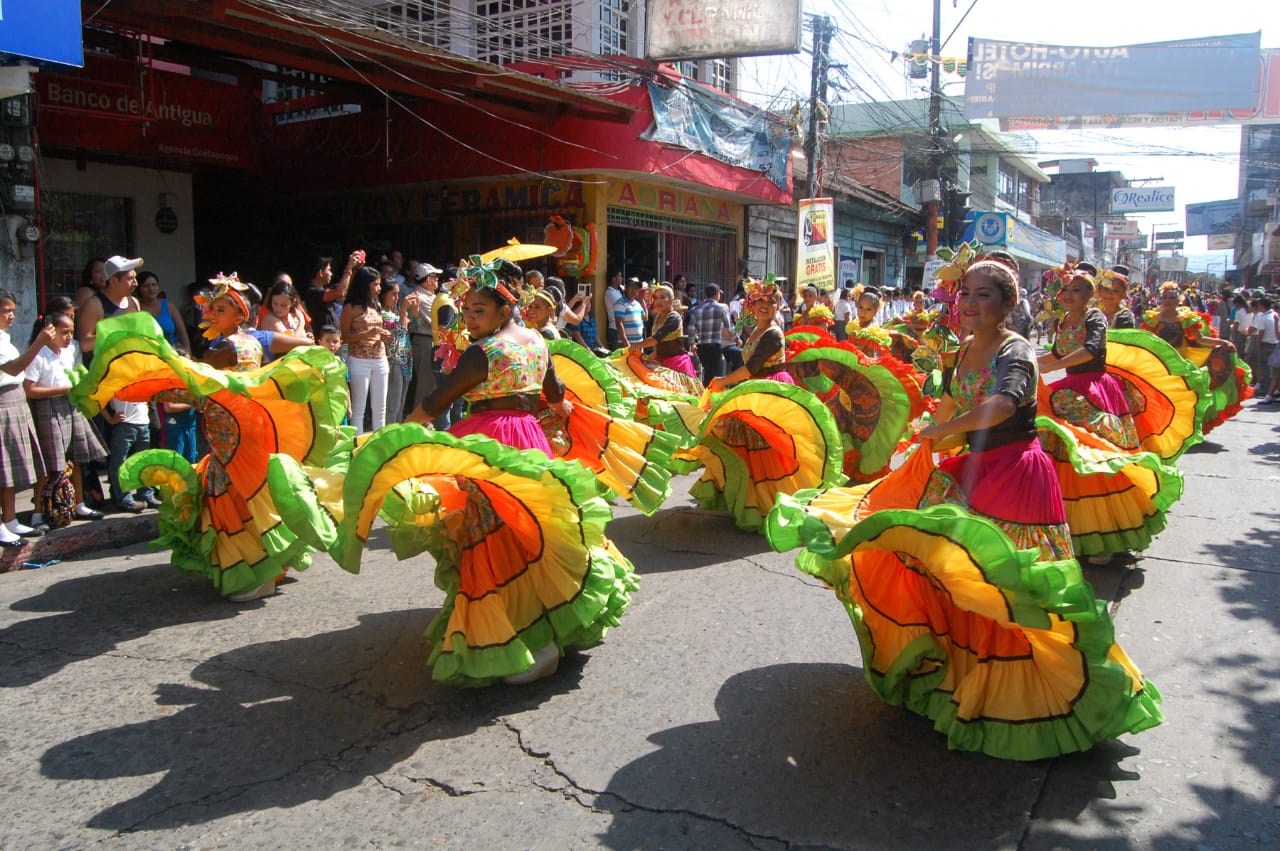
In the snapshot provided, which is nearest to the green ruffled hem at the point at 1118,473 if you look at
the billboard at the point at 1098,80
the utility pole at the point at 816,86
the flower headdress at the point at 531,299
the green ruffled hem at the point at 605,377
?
the green ruffled hem at the point at 605,377

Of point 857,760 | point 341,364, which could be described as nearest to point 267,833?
point 857,760

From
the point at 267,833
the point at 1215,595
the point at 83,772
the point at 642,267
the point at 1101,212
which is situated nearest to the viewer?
the point at 267,833

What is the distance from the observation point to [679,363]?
8352 millimetres

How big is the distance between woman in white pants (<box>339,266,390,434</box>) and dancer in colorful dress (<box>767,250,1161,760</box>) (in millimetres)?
6200

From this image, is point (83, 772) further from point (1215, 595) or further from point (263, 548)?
point (1215, 595)

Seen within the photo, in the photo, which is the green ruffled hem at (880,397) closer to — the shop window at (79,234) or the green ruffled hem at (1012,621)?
the green ruffled hem at (1012,621)

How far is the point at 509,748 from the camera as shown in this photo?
11.8ft

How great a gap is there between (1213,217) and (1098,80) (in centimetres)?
5500

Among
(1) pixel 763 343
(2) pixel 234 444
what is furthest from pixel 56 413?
(1) pixel 763 343

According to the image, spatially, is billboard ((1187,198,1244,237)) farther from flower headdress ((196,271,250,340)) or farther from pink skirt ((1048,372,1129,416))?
flower headdress ((196,271,250,340))

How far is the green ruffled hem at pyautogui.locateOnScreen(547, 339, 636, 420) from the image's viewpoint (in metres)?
5.50

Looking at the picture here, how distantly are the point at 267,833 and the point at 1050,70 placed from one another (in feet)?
83.0

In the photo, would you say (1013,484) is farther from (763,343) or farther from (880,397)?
(880,397)

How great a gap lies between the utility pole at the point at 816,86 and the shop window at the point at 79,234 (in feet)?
35.7
